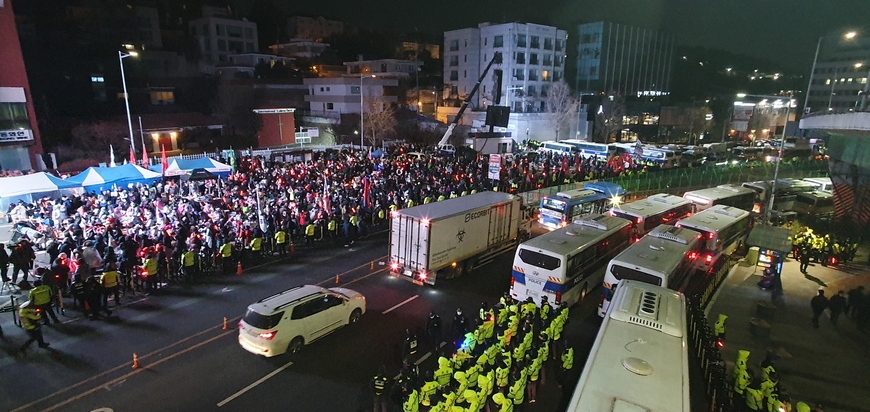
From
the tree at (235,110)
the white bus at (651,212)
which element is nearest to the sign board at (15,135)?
the tree at (235,110)

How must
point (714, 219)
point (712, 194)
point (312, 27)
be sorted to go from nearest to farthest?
point (714, 219) < point (712, 194) < point (312, 27)

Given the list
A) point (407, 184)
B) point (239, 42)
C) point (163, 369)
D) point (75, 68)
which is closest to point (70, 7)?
point (75, 68)

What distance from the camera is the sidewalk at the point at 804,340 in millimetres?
10328

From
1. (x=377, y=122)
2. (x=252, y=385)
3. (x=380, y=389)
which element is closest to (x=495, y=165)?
(x=252, y=385)

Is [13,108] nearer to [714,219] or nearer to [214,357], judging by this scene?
[214,357]

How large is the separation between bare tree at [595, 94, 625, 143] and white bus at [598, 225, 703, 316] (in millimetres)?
50334

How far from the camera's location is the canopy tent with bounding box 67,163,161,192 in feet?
70.1

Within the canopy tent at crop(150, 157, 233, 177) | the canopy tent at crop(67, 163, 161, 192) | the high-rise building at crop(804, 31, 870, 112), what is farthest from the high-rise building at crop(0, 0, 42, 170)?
the high-rise building at crop(804, 31, 870, 112)

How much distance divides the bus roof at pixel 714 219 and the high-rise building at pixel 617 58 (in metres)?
56.9

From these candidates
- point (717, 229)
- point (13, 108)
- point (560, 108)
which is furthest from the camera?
point (560, 108)

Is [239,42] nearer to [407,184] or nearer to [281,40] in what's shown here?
[281,40]

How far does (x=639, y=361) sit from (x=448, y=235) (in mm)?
8201

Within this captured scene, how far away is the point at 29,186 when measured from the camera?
19.5 metres

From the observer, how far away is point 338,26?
86750mm
